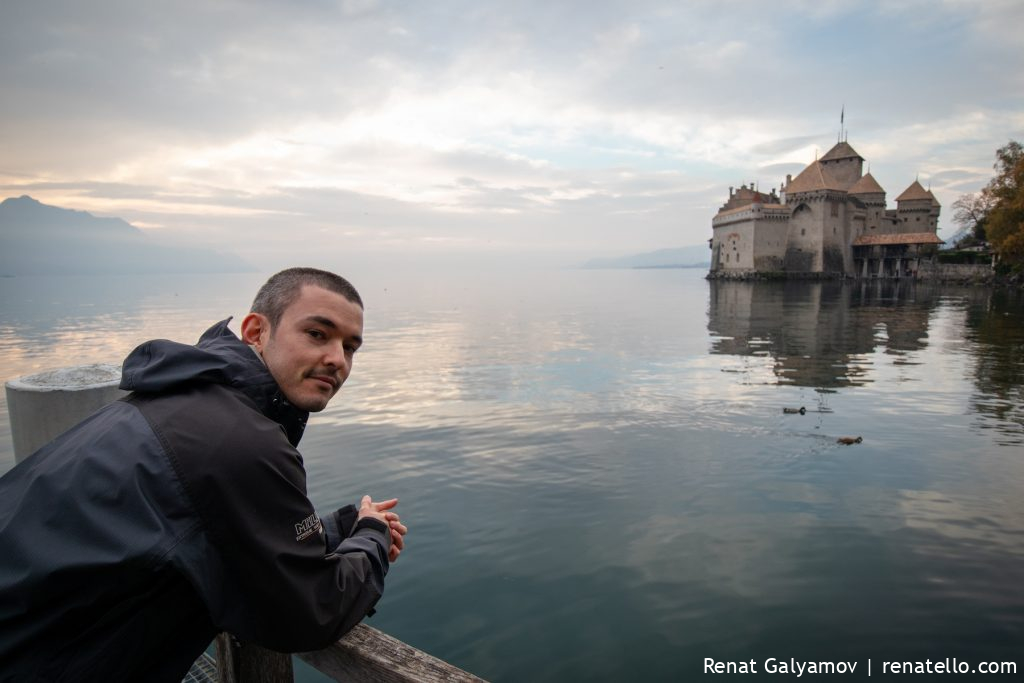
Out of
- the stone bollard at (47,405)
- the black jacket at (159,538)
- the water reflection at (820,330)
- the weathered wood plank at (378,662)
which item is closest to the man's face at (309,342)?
the black jacket at (159,538)

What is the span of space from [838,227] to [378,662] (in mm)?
90097

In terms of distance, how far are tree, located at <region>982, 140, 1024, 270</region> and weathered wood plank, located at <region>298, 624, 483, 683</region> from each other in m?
74.4

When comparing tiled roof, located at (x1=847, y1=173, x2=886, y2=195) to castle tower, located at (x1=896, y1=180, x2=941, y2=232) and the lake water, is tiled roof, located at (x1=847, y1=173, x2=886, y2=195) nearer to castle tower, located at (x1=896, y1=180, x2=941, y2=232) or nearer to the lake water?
castle tower, located at (x1=896, y1=180, x2=941, y2=232)

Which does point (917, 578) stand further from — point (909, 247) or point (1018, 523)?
point (909, 247)

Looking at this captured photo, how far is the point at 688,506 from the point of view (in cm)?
977

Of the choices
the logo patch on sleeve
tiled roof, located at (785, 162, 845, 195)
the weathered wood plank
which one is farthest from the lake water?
tiled roof, located at (785, 162, 845, 195)

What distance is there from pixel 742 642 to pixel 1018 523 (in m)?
5.81

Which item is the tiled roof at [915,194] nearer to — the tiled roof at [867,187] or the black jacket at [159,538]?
the tiled roof at [867,187]

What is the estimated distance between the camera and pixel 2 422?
14.9 meters

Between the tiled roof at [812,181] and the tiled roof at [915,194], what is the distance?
13.3m

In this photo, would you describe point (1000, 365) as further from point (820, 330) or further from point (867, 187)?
point (867, 187)

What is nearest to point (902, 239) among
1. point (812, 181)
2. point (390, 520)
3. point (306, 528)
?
point (812, 181)

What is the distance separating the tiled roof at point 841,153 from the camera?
8619 cm

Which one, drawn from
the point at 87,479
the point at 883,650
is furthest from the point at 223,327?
the point at 883,650
